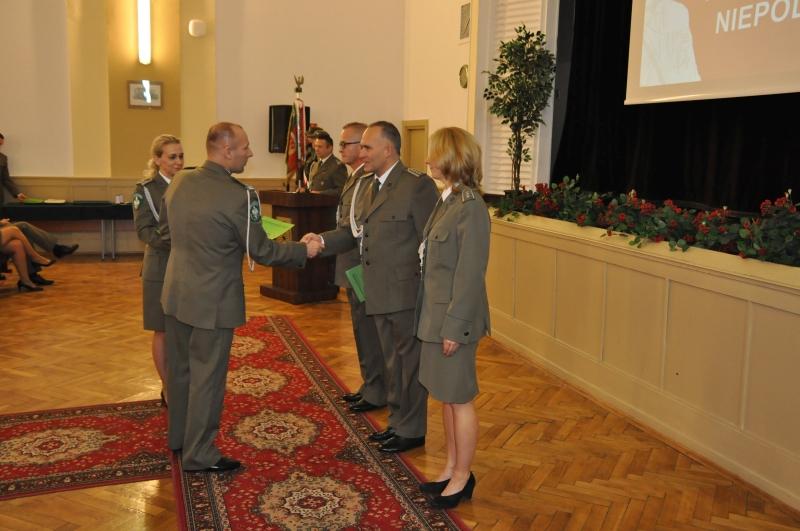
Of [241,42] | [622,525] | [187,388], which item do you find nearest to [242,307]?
[187,388]

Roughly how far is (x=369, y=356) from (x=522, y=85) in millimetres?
3098

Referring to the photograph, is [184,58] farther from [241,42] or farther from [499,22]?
[499,22]

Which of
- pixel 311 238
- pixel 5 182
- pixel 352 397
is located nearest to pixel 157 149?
pixel 311 238

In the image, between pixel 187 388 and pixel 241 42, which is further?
pixel 241 42

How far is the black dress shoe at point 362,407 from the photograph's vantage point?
453 centimetres

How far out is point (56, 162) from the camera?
10.6 metres

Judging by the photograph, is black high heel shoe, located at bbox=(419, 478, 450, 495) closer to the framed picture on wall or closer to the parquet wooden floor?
the parquet wooden floor

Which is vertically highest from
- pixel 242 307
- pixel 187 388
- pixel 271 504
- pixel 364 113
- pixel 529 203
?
pixel 364 113

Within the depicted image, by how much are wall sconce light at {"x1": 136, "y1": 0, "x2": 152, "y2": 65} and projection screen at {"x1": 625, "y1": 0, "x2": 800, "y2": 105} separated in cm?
754

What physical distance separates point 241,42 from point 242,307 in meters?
8.29

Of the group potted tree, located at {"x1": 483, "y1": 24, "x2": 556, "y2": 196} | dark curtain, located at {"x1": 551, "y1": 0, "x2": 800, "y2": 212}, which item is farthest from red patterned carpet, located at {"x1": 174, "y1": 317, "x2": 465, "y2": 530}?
dark curtain, located at {"x1": 551, "y1": 0, "x2": 800, "y2": 212}

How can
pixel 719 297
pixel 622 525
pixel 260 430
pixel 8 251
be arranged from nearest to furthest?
pixel 622 525 < pixel 719 297 < pixel 260 430 < pixel 8 251

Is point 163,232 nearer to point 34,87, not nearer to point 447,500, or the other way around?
point 447,500

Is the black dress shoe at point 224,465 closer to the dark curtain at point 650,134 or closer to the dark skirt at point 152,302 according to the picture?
the dark skirt at point 152,302
